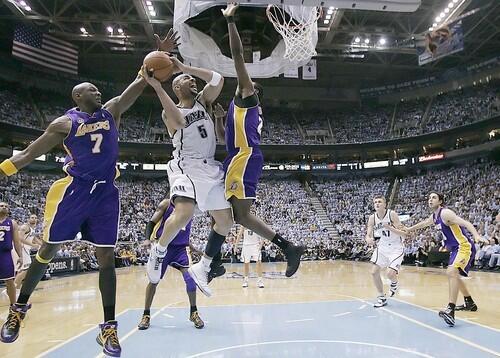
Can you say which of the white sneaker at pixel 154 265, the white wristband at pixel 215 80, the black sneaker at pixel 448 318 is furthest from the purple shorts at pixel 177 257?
the black sneaker at pixel 448 318

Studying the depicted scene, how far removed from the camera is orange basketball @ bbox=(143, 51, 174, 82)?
416 cm

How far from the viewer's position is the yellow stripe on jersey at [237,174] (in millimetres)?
4352

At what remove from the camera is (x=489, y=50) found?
30.5 metres

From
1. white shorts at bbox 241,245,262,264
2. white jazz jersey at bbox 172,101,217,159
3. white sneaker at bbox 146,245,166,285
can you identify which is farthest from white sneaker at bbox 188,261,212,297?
white shorts at bbox 241,245,262,264

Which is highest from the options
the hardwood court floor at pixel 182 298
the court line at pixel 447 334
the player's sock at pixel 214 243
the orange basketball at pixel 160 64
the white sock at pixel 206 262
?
the orange basketball at pixel 160 64

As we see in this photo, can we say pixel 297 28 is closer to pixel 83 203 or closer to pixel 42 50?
pixel 83 203

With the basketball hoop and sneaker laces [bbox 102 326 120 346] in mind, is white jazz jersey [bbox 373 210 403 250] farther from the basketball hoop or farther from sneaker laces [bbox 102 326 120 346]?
sneaker laces [bbox 102 326 120 346]

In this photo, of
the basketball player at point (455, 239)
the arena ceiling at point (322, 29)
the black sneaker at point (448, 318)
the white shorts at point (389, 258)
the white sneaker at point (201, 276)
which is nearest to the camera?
the white sneaker at point (201, 276)

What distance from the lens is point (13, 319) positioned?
12.1ft

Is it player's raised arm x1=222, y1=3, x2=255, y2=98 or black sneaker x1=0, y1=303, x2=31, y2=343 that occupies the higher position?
player's raised arm x1=222, y1=3, x2=255, y2=98

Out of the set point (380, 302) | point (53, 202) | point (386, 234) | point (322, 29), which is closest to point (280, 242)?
point (53, 202)

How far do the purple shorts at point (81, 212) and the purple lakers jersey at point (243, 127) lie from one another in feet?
4.28

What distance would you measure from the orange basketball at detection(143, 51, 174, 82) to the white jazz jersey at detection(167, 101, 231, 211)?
22.6 inches

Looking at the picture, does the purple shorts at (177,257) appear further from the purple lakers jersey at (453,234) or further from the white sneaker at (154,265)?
the purple lakers jersey at (453,234)
